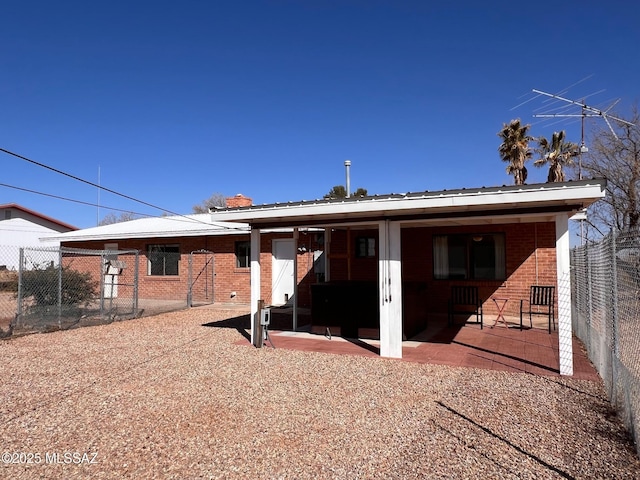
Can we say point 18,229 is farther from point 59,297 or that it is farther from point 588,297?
point 588,297

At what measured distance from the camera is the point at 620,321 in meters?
5.54

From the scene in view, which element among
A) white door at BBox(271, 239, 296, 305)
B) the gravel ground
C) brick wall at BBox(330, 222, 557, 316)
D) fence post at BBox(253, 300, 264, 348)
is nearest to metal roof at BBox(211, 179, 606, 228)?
fence post at BBox(253, 300, 264, 348)

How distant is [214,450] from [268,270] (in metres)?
11.8

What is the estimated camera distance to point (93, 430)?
4551mm

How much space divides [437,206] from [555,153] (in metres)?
17.9

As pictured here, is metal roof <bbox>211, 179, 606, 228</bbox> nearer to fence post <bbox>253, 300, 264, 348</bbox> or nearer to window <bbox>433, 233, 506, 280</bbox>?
fence post <bbox>253, 300, 264, 348</bbox>

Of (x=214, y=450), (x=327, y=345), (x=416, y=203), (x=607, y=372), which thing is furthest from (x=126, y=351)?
(x=607, y=372)

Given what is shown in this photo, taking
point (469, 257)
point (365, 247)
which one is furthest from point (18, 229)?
point (469, 257)

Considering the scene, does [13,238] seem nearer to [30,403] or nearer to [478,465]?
[30,403]

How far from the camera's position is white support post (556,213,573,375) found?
6.41 metres

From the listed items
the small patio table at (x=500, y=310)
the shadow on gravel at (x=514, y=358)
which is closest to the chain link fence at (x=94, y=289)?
the shadow on gravel at (x=514, y=358)

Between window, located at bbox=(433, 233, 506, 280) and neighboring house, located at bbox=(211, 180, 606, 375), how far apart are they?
0.02 meters

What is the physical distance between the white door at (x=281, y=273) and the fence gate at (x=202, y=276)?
2.73 meters

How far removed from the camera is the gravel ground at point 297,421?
3.73m
